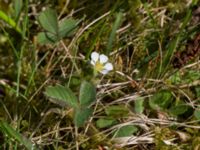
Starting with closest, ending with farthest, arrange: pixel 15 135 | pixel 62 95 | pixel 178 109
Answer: pixel 15 135 < pixel 62 95 < pixel 178 109

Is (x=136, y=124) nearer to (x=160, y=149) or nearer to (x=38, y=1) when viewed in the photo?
(x=160, y=149)

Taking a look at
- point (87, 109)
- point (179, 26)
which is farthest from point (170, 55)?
point (87, 109)

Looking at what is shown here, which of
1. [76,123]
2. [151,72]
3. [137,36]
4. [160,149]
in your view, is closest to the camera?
[76,123]

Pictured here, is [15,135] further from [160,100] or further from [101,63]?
[160,100]

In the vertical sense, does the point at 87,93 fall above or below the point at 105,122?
above

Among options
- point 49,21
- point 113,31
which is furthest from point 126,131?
point 49,21

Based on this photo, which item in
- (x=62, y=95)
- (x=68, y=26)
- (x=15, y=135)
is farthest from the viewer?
(x=68, y=26)

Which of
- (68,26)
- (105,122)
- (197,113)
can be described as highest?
(68,26)

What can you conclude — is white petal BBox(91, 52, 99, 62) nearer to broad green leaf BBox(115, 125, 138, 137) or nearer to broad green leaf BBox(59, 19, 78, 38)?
broad green leaf BBox(59, 19, 78, 38)
